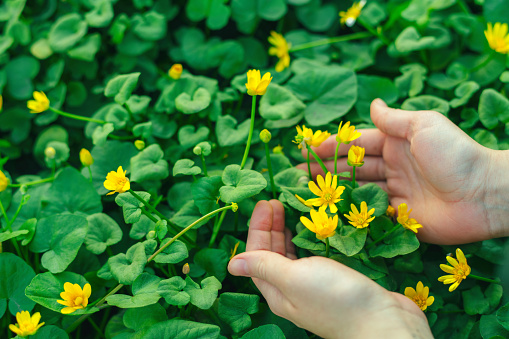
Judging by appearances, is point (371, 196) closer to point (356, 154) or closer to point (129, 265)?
point (356, 154)

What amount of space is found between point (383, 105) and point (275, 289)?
62 cm

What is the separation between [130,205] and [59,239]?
23 cm

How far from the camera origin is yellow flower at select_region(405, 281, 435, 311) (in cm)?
95

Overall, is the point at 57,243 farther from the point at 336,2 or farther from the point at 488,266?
the point at 336,2

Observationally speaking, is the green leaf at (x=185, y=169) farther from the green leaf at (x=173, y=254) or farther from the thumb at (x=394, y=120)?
the thumb at (x=394, y=120)

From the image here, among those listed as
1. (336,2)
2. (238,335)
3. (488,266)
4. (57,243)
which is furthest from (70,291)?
(336,2)

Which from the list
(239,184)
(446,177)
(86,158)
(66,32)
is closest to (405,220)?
(446,177)

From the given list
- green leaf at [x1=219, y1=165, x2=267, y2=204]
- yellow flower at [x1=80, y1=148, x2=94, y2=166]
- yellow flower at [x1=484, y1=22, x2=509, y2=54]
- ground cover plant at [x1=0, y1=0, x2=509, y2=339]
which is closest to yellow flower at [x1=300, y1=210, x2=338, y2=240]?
ground cover plant at [x1=0, y1=0, x2=509, y2=339]

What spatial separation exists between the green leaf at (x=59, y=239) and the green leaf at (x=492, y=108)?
1.12 meters

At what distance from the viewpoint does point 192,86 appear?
1275 mm

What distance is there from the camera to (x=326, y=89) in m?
1.31

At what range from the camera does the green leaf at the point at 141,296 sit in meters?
0.84

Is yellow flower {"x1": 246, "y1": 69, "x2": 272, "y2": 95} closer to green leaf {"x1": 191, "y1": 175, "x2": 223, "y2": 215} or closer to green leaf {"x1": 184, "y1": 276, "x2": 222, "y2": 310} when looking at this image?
green leaf {"x1": 191, "y1": 175, "x2": 223, "y2": 215}

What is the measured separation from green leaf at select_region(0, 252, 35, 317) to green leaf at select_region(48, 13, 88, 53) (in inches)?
30.0
